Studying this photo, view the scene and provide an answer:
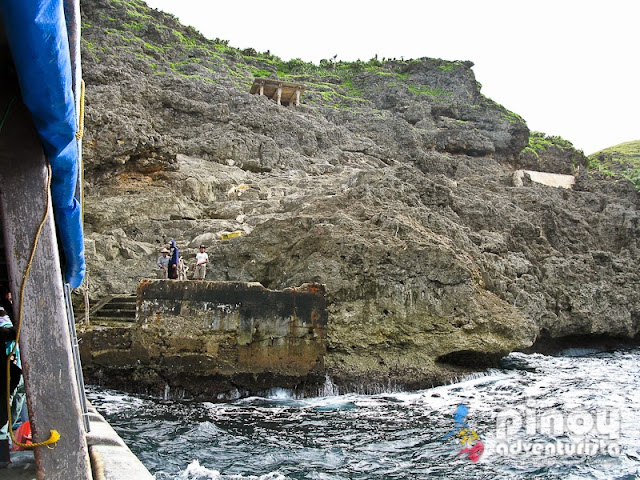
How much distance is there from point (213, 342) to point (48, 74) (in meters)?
9.56

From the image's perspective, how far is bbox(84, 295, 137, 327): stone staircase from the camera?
1205cm

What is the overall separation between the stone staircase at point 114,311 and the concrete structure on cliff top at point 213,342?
91cm

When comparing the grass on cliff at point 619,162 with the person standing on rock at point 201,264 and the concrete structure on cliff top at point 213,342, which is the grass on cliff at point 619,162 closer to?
the concrete structure on cliff top at point 213,342

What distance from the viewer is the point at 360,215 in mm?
15195

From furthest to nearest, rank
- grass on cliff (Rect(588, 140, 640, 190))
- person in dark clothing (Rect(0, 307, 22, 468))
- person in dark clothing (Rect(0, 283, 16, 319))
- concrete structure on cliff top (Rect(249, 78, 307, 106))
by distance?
grass on cliff (Rect(588, 140, 640, 190)) < concrete structure on cliff top (Rect(249, 78, 307, 106)) < person in dark clothing (Rect(0, 283, 16, 319)) < person in dark clothing (Rect(0, 307, 22, 468))

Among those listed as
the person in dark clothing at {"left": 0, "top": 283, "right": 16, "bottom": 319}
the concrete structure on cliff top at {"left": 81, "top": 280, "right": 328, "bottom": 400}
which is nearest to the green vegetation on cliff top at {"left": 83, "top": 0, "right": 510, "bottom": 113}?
the concrete structure on cliff top at {"left": 81, "top": 280, "right": 328, "bottom": 400}

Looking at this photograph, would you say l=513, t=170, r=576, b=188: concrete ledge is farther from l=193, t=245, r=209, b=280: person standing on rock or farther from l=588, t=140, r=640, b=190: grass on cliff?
l=193, t=245, r=209, b=280: person standing on rock

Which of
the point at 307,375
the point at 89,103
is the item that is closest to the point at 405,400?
the point at 307,375

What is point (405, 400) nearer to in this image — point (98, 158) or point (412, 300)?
point (412, 300)

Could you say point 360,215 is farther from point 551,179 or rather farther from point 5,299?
point 551,179

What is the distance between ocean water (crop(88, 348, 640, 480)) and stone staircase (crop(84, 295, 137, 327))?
1652 mm

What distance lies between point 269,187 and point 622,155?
43162 millimetres

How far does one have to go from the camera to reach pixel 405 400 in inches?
444

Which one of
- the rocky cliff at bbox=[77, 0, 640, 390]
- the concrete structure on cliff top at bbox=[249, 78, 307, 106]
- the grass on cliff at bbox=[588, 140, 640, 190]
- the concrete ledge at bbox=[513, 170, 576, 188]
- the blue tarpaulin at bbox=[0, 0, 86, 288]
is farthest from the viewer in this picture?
the grass on cliff at bbox=[588, 140, 640, 190]
